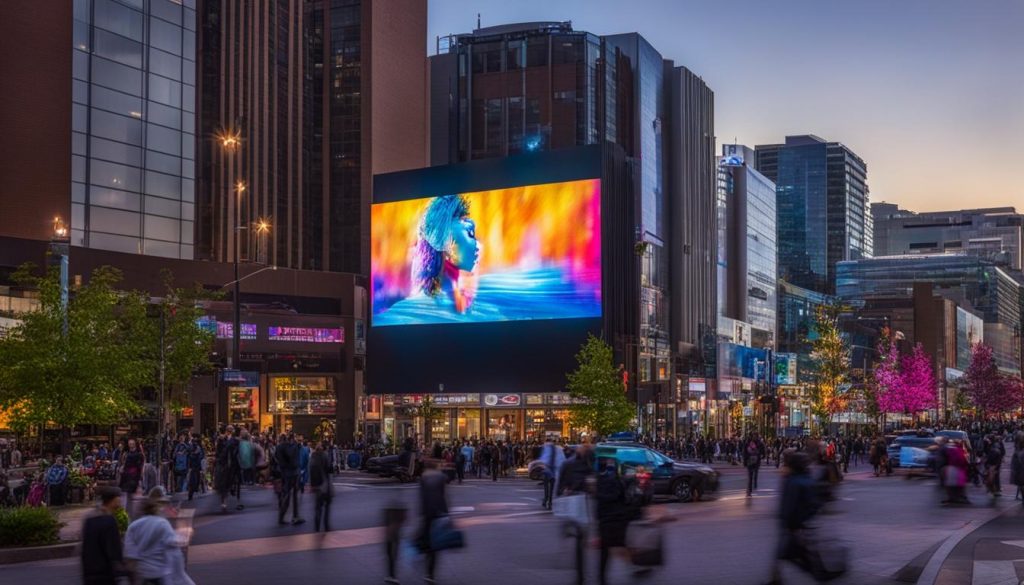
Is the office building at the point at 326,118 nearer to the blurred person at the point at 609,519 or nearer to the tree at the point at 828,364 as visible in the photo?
the tree at the point at 828,364

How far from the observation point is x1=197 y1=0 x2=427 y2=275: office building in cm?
10719

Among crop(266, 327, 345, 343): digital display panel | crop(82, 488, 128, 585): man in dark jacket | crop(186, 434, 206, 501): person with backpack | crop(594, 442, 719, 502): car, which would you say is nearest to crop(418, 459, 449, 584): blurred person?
crop(82, 488, 128, 585): man in dark jacket

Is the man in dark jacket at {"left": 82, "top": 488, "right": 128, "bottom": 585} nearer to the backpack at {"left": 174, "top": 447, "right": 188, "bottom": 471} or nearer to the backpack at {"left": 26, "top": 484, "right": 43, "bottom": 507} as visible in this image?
the backpack at {"left": 26, "top": 484, "right": 43, "bottom": 507}

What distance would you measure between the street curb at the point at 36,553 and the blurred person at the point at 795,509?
12986mm

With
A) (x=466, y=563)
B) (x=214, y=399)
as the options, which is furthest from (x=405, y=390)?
(x=466, y=563)

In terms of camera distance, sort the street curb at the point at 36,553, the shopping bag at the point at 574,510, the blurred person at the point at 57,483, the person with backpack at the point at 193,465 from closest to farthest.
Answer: the shopping bag at the point at 574,510, the street curb at the point at 36,553, the blurred person at the point at 57,483, the person with backpack at the point at 193,465

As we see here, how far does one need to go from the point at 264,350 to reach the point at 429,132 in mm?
39576

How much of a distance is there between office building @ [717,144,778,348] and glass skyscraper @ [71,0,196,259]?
2648 inches

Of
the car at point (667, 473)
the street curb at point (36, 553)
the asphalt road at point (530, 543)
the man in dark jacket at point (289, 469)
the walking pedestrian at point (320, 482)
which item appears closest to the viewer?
the asphalt road at point (530, 543)

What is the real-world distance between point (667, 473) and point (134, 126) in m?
57.5

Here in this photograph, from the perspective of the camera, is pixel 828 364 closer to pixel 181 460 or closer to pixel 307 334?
pixel 307 334

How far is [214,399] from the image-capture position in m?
88.4

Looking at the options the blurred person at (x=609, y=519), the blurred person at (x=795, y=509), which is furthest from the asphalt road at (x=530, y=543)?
the blurred person at (x=795, y=509)

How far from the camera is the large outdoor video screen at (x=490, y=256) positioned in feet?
269
